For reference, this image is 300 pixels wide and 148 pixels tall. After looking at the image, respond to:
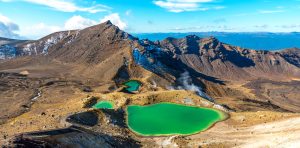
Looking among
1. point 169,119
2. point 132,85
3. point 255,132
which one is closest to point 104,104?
point 169,119

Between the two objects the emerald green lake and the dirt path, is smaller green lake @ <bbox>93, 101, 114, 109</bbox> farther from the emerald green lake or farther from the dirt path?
the dirt path

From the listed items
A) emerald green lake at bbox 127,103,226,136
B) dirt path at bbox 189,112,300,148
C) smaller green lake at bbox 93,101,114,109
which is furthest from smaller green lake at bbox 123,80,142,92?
dirt path at bbox 189,112,300,148

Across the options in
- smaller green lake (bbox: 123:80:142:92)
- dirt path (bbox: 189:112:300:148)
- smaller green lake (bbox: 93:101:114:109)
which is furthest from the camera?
smaller green lake (bbox: 123:80:142:92)

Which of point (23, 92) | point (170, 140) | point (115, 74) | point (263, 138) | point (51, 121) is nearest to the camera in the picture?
point (263, 138)

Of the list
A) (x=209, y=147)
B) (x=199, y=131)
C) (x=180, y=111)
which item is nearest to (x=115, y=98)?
(x=180, y=111)

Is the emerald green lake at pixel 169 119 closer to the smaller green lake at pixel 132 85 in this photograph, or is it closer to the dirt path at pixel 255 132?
the dirt path at pixel 255 132

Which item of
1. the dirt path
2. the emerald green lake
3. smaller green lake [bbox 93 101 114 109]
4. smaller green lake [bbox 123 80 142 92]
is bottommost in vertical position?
smaller green lake [bbox 123 80 142 92]

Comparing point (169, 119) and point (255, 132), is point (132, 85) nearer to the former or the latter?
point (169, 119)

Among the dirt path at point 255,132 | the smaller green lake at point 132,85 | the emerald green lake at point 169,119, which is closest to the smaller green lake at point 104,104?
the emerald green lake at point 169,119

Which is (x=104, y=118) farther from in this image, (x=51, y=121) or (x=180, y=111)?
(x=180, y=111)
